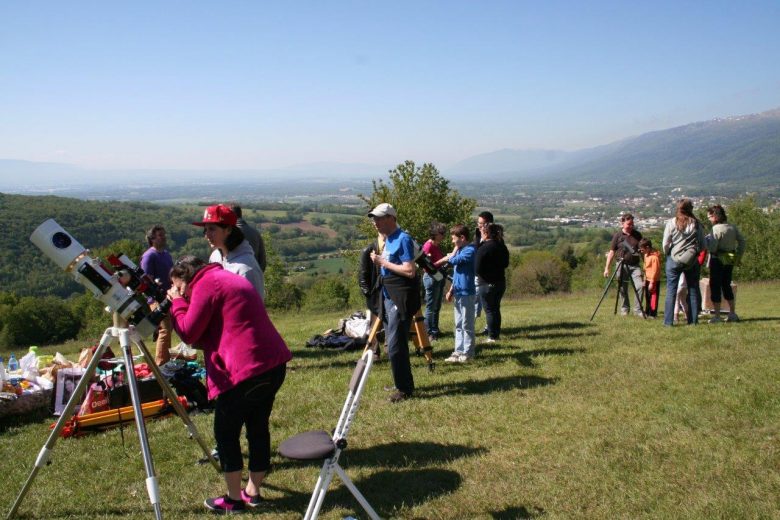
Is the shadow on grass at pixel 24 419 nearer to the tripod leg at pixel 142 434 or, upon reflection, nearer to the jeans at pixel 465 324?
the tripod leg at pixel 142 434

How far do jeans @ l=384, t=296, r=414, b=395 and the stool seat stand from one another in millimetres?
2570

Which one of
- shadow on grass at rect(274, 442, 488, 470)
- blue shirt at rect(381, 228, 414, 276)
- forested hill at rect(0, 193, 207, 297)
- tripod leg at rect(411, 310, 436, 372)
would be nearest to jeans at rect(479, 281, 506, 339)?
tripod leg at rect(411, 310, 436, 372)

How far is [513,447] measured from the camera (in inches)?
191

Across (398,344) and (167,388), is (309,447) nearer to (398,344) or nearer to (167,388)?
(167,388)

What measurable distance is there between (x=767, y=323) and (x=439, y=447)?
758 cm

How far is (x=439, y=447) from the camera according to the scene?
494cm

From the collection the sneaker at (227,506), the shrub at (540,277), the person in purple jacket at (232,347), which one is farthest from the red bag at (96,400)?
the shrub at (540,277)

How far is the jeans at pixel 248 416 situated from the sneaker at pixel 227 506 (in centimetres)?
27

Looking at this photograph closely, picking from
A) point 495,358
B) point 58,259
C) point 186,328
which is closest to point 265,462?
point 186,328

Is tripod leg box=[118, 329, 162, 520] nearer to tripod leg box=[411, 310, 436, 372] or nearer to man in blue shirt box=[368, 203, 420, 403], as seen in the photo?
man in blue shirt box=[368, 203, 420, 403]

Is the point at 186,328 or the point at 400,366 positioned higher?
the point at 186,328

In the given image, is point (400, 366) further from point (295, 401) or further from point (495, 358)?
point (495, 358)

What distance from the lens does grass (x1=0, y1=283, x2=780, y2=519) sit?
394 cm

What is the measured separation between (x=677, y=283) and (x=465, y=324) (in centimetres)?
426
